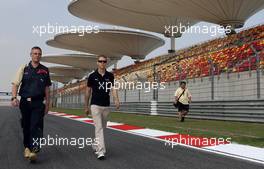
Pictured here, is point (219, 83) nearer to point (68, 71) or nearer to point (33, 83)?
point (33, 83)

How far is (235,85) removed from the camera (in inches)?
546

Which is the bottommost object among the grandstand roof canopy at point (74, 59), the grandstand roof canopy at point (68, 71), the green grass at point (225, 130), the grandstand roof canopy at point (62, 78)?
the green grass at point (225, 130)

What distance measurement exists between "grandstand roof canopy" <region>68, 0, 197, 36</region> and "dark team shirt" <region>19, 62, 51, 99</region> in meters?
37.2

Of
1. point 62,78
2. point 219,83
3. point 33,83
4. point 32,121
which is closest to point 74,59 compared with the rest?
point 62,78

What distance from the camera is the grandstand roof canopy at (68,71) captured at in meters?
119

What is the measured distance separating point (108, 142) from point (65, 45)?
68.3m

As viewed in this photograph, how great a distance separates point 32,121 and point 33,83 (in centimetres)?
56

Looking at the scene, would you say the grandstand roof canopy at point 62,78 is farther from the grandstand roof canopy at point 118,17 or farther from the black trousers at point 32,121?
the black trousers at point 32,121

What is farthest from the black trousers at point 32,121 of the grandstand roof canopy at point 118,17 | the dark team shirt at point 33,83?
the grandstand roof canopy at point 118,17

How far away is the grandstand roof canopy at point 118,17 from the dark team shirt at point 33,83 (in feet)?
122

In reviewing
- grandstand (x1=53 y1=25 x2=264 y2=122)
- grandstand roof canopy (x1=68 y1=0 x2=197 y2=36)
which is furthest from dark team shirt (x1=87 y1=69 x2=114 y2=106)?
grandstand roof canopy (x1=68 y1=0 x2=197 y2=36)

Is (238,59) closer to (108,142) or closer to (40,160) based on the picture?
(108,142)

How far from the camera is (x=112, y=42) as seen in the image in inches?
2662

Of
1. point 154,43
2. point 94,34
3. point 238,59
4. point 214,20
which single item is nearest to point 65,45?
point 94,34
